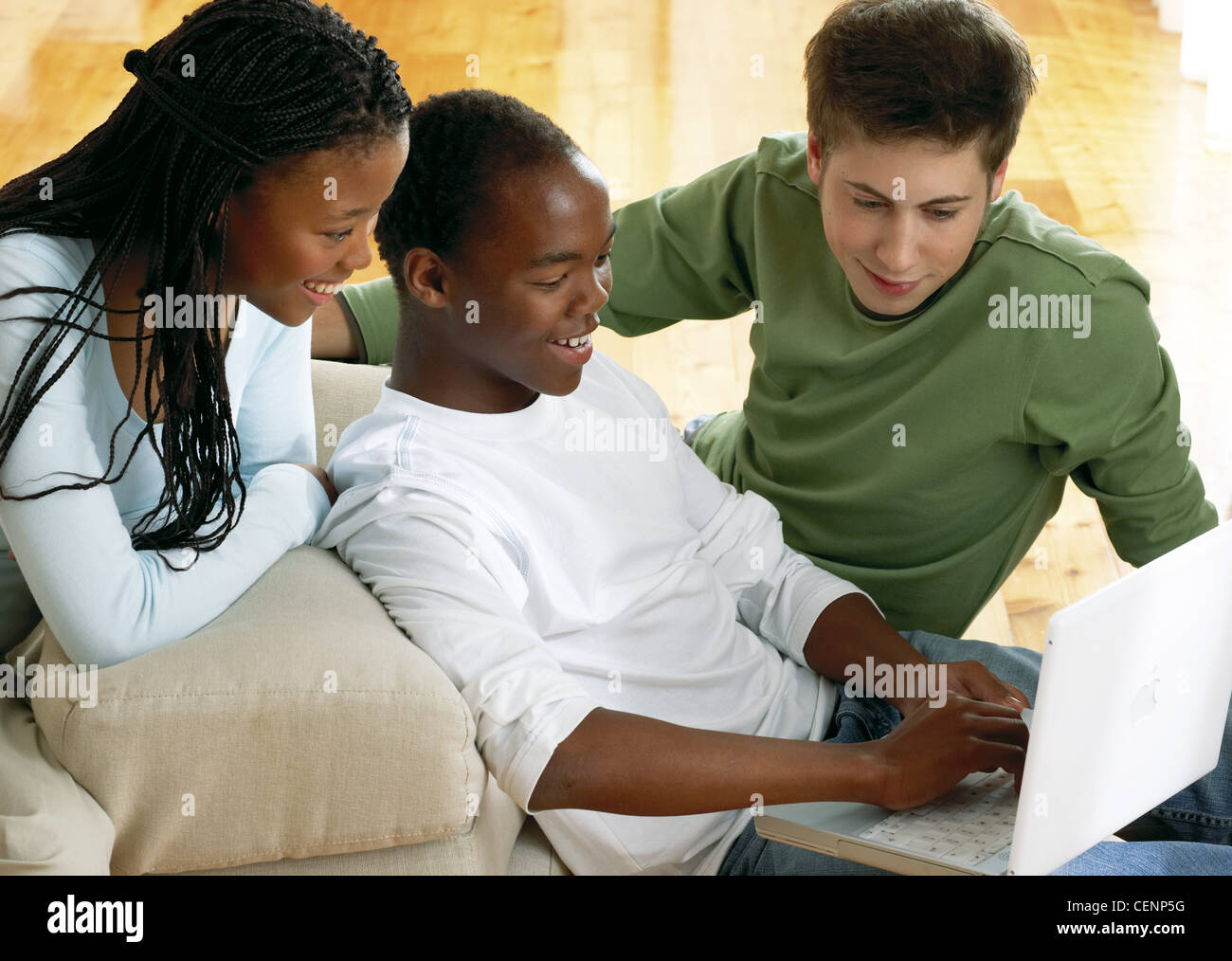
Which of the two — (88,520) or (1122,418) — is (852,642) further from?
(88,520)

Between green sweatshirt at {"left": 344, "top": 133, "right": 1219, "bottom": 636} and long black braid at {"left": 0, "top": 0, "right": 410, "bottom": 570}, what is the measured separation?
567mm

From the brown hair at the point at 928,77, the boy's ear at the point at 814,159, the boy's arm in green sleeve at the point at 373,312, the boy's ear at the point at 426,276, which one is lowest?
the boy's arm in green sleeve at the point at 373,312

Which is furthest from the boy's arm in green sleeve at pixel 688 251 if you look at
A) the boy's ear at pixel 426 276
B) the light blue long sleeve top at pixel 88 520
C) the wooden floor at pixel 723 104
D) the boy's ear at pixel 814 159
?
the wooden floor at pixel 723 104

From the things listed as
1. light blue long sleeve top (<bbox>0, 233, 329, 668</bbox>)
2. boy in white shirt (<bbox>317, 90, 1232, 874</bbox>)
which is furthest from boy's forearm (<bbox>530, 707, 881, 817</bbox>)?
light blue long sleeve top (<bbox>0, 233, 329, 668</bbox>)

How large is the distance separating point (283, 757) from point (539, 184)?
53cm

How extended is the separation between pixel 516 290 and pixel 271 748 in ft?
1.47

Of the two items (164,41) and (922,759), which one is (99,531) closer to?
(164,41)

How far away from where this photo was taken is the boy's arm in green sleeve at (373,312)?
1.74m

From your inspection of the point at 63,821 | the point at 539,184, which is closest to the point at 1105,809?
the point at 539,184

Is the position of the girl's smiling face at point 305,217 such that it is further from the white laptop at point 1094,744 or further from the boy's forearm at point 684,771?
the white laptop at point 1094,744

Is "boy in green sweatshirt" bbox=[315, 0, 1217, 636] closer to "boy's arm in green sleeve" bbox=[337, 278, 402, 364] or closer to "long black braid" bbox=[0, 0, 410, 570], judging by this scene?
"boy's arm in green sleeve" bbox=[337, 278, 402, 364]

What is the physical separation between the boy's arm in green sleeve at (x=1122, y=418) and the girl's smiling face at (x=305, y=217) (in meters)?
0.66

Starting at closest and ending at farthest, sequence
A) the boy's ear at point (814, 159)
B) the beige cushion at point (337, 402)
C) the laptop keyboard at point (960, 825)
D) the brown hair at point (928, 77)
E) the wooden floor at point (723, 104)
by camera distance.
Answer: the laptop keyboard at point (960, 825), the brown hair at point (928, 77), the boy's ear at point (814, 159), the beige cushion at point (337, 402), the wooden floor at point (723, 104)

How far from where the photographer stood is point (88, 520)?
110 centimetres
